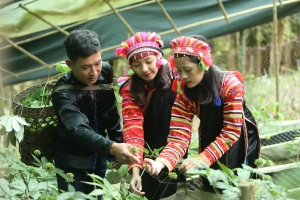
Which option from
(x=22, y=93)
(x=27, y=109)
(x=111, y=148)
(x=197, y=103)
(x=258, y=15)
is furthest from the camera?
(x=258, y=15)

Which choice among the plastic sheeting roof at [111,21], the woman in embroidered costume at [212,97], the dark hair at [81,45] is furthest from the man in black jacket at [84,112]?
the plastic sheeting roof at [111,21]

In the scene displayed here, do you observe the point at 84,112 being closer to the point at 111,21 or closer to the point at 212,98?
the point at 212,98

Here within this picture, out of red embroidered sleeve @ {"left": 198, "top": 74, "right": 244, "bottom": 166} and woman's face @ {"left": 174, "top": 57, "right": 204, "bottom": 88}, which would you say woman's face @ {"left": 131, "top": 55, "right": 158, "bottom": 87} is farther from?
red embroidered sleeve @ {"left": 198, "top": 74, "right": 244, "bottom": 166}

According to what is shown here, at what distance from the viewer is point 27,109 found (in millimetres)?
2549

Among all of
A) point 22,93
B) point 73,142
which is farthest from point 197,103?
point 22,93

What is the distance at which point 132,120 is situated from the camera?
252 centimetres

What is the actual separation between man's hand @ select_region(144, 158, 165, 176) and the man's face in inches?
19.5

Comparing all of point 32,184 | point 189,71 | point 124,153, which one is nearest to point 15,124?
point 32,184

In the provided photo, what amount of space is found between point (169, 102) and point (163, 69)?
0.19 m

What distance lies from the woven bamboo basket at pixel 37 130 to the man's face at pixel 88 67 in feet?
0.88

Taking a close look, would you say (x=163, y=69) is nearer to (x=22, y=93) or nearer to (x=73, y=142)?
(x=73, y=142)

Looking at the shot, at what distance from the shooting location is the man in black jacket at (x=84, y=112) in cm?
228

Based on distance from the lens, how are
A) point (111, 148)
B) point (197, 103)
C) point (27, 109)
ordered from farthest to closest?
point (27, 109) → point (197, 103) → point (111, 148)

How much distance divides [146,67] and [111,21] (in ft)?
12.4
